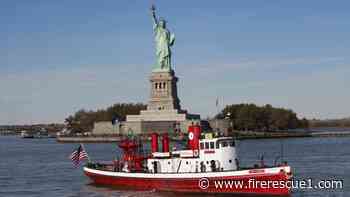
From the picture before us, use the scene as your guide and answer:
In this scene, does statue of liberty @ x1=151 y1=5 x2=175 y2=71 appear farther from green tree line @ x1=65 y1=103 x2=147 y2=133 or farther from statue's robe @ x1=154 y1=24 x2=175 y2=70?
green tree line @ x1=65 y1=103 x2=147 y2=133

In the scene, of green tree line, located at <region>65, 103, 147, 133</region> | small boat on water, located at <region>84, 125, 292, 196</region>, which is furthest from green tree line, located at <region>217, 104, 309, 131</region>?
small boat on water, located at <region>84, 125, 292, 196</region>

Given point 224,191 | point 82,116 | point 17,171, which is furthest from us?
point 82,116

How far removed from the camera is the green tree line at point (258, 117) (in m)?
165

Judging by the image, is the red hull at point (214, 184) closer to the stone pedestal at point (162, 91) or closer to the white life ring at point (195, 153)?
the white life ring at point (195, 153)

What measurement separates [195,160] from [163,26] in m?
88.1

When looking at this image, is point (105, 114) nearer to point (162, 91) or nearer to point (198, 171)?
point (162, 91)

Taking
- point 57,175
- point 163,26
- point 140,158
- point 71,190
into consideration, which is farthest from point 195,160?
point 163,26

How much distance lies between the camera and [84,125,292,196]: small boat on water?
42.6 m

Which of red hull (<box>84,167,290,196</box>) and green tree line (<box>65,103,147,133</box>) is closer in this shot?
red hull (<box>84,167,290,196</box>)

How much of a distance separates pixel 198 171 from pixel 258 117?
407 feet

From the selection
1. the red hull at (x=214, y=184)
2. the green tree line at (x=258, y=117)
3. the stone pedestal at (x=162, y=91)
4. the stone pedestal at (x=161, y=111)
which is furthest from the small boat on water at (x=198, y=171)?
the green tree line at (x=258, y=117)

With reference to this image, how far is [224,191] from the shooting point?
144 ft

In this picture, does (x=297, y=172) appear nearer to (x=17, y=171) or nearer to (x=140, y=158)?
(x=140, y=158)

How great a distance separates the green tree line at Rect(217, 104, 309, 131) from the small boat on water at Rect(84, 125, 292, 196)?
109788 millimetres
